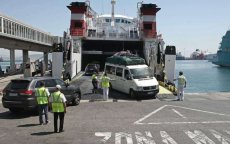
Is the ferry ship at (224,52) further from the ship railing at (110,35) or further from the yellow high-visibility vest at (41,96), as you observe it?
the yellow high-visibility vest at (41,96)

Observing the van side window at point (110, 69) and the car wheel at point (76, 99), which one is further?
the van side window at point (110, 69)

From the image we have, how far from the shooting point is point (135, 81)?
19578 mm


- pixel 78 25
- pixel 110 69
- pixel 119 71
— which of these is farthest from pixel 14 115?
pixel 78 25

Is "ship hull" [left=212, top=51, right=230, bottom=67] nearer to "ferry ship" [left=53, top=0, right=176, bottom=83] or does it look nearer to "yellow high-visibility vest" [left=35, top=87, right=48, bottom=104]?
"ferry ship" [left=53, top=0, right=176, bottom=83]

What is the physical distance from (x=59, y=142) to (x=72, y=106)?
294 inches

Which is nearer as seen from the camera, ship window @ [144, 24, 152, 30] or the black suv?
the black suv

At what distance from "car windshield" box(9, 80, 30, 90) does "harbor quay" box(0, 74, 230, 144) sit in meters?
1.31

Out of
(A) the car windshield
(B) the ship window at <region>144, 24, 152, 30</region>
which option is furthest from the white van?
(B) the ship window at <region>144, 24, 152, 30</region>

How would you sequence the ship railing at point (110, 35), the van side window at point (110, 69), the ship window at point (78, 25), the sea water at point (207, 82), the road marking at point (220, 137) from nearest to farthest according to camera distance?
1. the road marking at point (220, 137)
2. the van side window at point (110, 69)
3. the ship window at point (78, 25)
4. the ship railing at point (110, 35)
5. the sea water at point (207, 82)

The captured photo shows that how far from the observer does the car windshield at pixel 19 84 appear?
1407cm

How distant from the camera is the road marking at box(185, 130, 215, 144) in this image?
961cm

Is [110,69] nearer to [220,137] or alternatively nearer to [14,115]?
[14,115]

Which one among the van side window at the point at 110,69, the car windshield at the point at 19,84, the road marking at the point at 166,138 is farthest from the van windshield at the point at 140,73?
the road marking at the point at 166,138

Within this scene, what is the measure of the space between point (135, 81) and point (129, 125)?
25.2 feet
